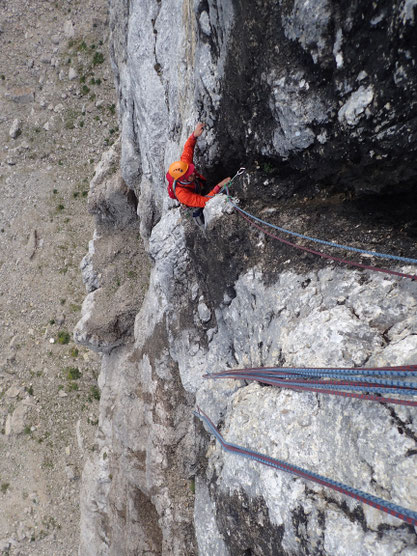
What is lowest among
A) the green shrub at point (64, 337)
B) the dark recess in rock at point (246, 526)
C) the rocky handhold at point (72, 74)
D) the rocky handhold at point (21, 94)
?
the dark recess in rock at point (246, 526)

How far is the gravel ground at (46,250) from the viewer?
56.3 ft

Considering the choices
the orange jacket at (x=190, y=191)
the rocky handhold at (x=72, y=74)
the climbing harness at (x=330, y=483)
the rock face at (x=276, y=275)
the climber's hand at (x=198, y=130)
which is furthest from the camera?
the rocky handhold at (x=72, y=74)

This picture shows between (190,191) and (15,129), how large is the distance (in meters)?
18.2

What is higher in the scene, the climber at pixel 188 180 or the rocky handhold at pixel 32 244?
the rocky handhold at pixel 32 244

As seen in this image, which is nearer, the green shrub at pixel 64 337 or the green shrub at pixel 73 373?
the green shrub at pixel 73 373

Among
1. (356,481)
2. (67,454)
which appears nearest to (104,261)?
(67,454)

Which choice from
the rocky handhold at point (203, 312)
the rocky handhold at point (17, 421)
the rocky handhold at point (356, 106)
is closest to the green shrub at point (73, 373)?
the rocky handhold at point (17, 421)

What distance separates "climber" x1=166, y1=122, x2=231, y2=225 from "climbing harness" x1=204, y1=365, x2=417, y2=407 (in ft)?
13.3

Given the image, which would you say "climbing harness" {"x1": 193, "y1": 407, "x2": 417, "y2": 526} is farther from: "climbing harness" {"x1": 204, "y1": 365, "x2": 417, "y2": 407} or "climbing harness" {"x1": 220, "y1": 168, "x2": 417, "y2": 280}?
"climbing harness" {"x1": 220, "y1": 168, "x2": 417, "y2": 280}

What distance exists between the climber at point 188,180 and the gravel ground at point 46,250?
12.9 metres

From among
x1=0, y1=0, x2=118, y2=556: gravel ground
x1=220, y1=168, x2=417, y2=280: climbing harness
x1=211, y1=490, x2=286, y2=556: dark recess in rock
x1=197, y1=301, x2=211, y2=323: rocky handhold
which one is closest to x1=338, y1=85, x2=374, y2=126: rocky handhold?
x1=220, y1=168, x2=417, y2=280: climbing harness

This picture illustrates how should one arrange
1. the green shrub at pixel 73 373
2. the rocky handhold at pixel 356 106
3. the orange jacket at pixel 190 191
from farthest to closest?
the green shrub at pixel 73 373 < the orange jacket at pixel 190 191 < the rocky handhold at pixel 356 106

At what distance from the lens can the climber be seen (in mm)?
7234

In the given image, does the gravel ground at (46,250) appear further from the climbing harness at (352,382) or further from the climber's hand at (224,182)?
the climbing harness at (352,382)
